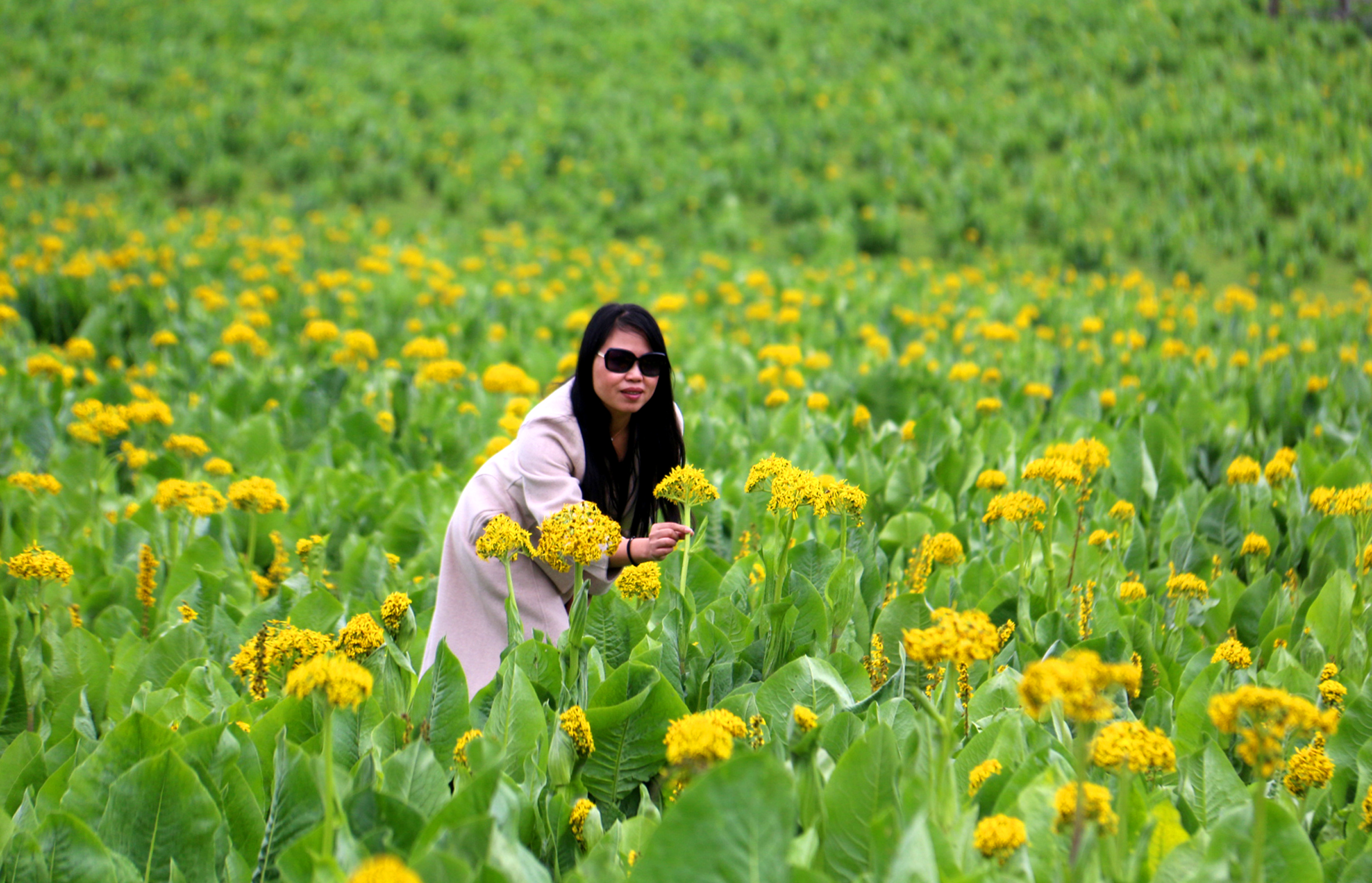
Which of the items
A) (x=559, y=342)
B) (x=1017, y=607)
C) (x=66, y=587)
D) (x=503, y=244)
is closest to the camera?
(x=1017, y=607)

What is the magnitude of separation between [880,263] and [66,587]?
9.59 meters

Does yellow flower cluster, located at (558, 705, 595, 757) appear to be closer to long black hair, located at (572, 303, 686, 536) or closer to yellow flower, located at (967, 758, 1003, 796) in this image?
yellow flower, located at (967, 758, 1003, 796)

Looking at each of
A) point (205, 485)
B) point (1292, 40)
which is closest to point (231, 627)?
point (205, 485)

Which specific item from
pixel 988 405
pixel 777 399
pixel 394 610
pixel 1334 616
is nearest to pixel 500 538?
pixel 394 610

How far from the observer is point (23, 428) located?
4.91m

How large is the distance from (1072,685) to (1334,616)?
2.04 metres

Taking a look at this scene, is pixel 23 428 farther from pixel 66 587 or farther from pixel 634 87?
pixel 634 87

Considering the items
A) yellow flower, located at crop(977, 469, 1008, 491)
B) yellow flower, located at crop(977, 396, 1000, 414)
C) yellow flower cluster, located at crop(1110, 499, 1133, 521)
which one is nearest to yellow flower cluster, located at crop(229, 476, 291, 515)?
yellow flower, located at crop(977, 469, 1008, 491)

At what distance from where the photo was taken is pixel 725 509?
13.1 ft

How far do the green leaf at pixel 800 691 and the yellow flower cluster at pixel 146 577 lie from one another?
2.18 meters

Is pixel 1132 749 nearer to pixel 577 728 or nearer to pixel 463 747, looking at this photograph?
pixel 577 728

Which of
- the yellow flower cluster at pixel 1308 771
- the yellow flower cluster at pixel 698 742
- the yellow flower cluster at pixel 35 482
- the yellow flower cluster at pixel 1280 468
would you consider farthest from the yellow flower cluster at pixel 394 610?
the yellow flower cluster at pixel 1280 468

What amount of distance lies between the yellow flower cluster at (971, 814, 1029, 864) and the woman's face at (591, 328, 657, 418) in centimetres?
174

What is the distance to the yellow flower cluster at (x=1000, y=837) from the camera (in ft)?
4.68
